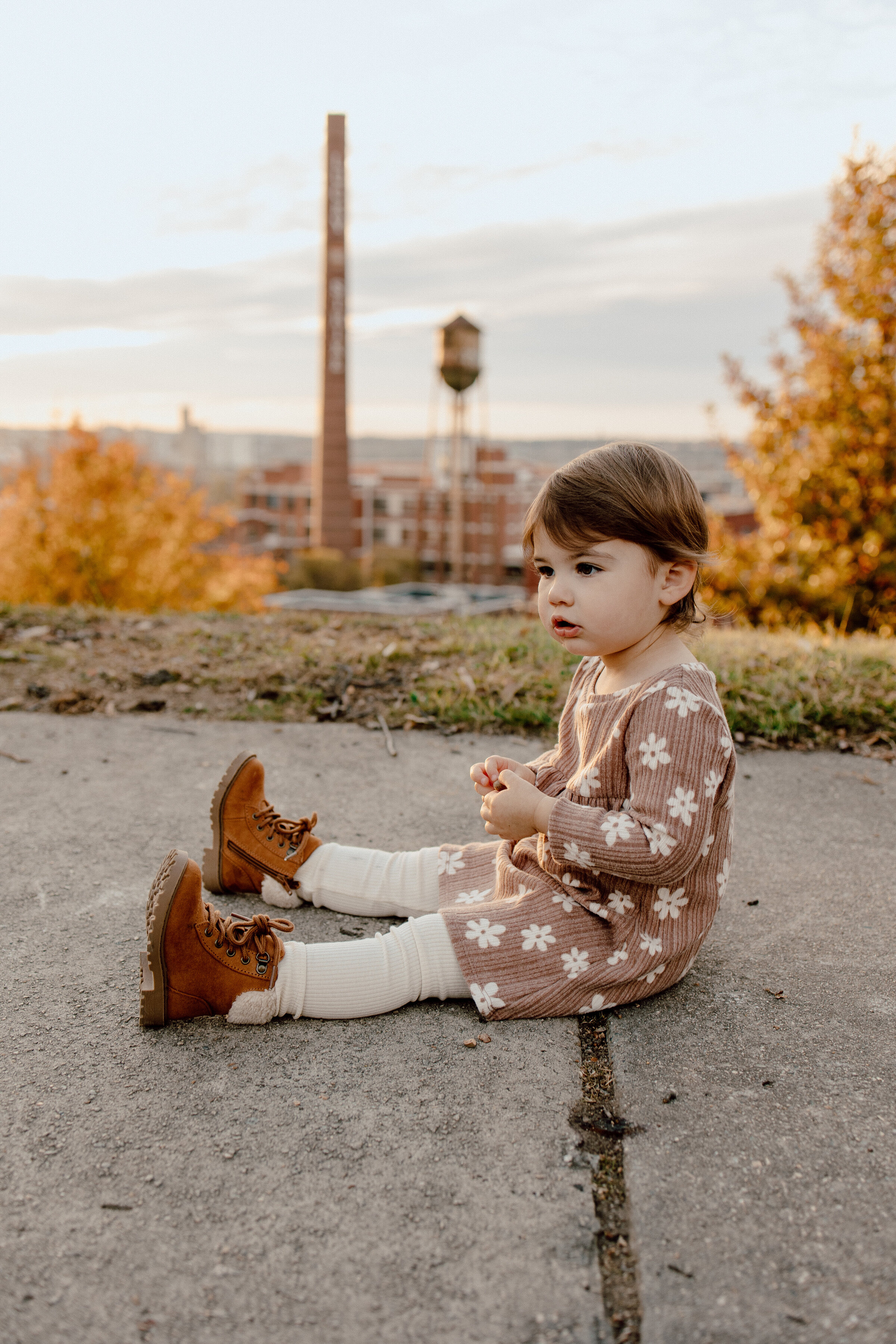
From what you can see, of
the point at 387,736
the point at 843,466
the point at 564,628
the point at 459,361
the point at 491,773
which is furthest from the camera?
the point at 459,361

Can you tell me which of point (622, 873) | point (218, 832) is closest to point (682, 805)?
point (622, 873)

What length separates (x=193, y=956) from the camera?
141 cm

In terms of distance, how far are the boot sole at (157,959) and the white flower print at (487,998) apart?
18.4 inches

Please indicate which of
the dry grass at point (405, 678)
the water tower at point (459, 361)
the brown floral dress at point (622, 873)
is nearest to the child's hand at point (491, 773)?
the brown floral dress at point (622, 873)

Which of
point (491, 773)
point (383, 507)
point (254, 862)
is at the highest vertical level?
point (383, 507)

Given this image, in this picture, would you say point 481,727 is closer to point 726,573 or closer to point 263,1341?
point 263,1341

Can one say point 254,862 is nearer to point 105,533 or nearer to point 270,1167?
point 270,1167

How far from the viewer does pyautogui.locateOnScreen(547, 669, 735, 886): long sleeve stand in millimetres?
1389

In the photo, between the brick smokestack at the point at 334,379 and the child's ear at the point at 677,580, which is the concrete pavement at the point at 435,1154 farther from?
the brick smokestack at the point at 334,379

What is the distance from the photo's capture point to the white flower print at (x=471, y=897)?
1698 mm

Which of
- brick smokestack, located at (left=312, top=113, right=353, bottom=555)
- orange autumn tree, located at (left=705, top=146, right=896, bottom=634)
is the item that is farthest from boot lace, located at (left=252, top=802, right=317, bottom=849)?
brick smokestack, located at (left=312, top=113, right=353, bottom=555)

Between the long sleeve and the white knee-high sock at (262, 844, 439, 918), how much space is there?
Answer: 1.40ft

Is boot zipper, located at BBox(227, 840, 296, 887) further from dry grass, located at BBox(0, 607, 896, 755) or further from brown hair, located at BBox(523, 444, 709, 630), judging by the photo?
dry grass, located at BBox(0, 607, 896, 755)

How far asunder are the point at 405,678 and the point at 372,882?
148 cm
